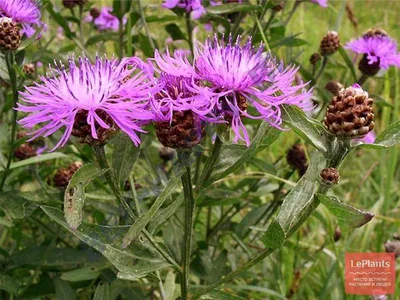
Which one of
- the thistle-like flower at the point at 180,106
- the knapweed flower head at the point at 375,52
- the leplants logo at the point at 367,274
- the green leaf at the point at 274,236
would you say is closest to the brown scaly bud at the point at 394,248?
the leplants logo at the point at 367,274

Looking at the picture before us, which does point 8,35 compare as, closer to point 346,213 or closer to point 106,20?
point 346,213

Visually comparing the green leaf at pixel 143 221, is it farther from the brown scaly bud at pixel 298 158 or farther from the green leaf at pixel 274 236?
the brown scaly bud at pixel 298 158

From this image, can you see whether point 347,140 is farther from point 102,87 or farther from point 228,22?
point 228,22

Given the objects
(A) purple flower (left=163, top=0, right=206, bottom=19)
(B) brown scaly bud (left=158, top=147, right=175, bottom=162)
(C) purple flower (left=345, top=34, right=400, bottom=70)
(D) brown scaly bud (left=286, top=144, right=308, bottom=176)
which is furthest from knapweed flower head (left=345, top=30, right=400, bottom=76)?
(B) brown scaly bud (left=158, top=147, right=175, bottom=162)

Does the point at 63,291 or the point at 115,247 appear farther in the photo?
the point at 63,291

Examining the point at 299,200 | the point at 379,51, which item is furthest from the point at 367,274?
the point at 379,51
